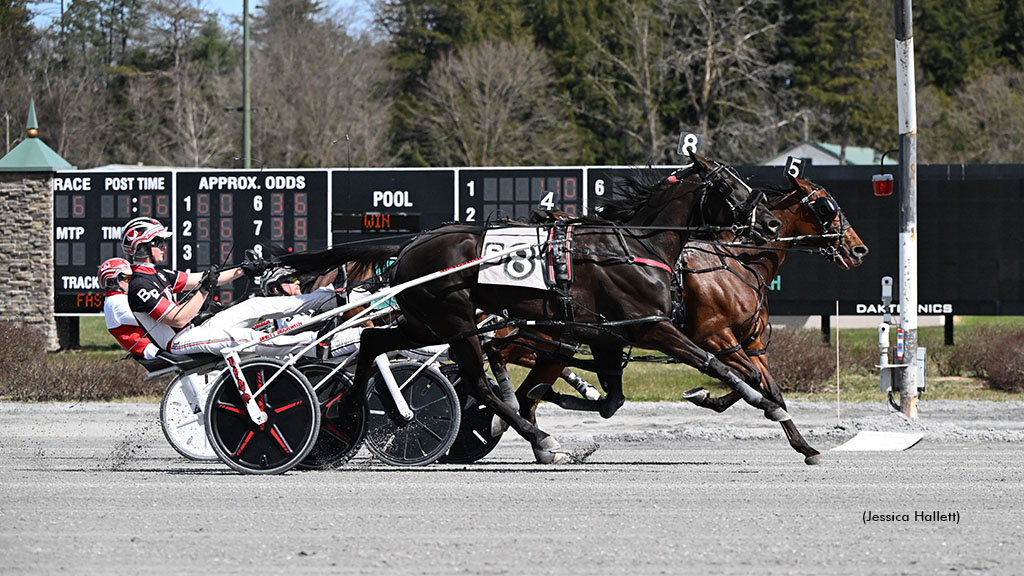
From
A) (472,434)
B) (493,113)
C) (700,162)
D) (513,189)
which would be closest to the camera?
(472,434)

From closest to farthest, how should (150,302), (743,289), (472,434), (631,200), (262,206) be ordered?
1. (150,302)
2. (472,434)
3. (631,200)
4. (743,289)
5. (262,206)

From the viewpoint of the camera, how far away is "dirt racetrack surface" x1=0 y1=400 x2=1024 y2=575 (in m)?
6.25

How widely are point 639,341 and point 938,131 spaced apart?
41759mm

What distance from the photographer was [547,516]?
7.34 m

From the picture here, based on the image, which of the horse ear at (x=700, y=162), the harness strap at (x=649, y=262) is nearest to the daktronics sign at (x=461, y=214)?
the horse ear at (x=700, y=162)

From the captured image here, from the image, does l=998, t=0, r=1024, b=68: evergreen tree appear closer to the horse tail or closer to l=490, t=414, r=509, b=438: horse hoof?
the horse tail

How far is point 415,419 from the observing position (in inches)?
372

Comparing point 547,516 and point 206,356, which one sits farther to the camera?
point 206,356

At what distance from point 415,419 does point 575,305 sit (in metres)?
1.31

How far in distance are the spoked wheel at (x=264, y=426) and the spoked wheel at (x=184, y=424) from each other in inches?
23.8

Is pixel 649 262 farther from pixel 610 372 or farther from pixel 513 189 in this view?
pixel 513 189

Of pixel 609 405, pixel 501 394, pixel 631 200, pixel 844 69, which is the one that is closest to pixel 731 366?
pixel 609 405

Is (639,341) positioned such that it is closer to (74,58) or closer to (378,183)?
(378,183)

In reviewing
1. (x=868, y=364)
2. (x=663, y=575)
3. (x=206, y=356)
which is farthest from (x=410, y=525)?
(x=868, y=364)
